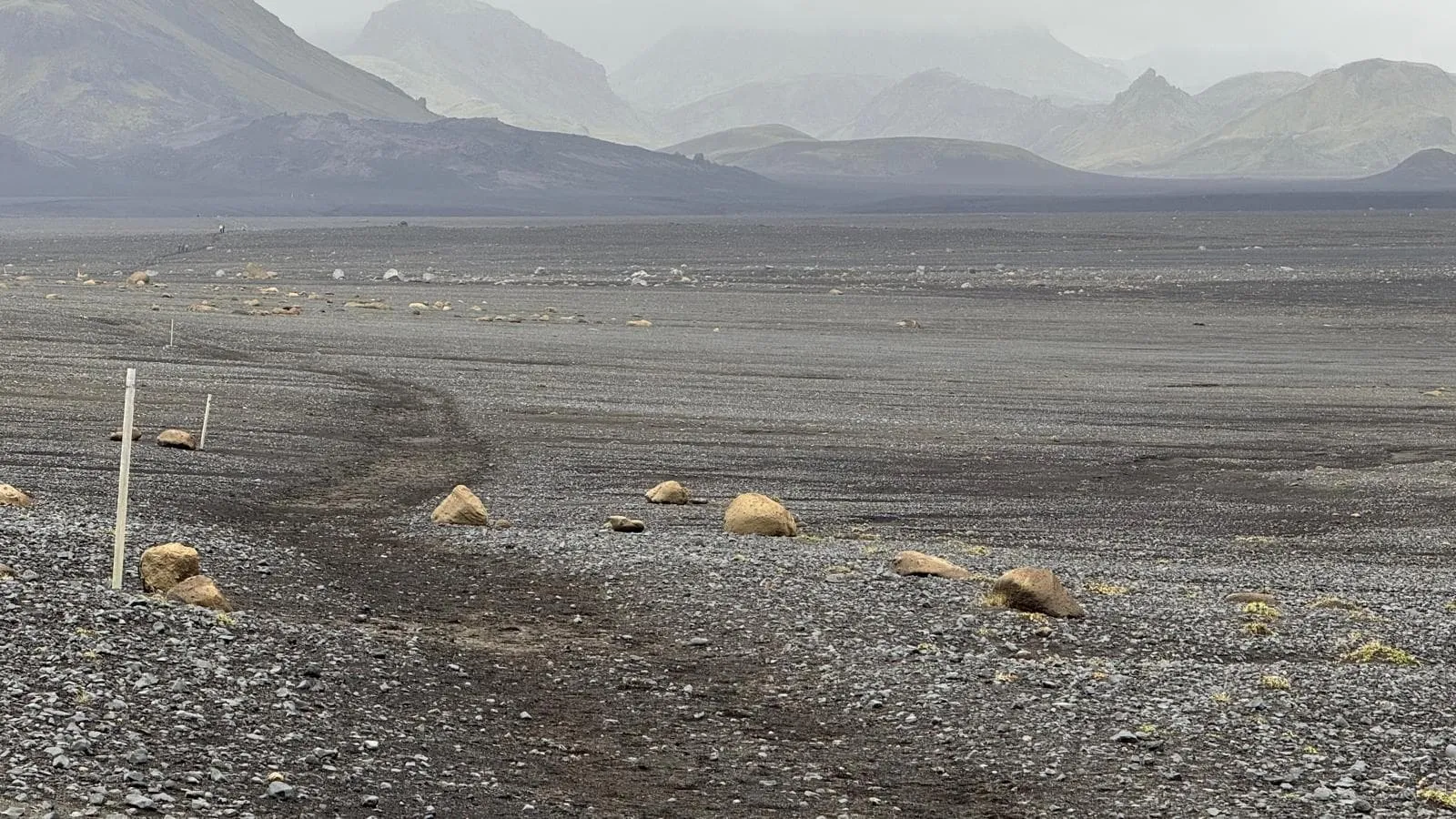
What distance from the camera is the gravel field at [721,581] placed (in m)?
9.16

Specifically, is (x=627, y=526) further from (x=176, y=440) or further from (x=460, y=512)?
(x=176, y=440)

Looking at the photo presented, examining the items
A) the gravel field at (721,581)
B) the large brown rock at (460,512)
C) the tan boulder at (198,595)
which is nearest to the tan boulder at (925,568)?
the gravel field at (721,581)

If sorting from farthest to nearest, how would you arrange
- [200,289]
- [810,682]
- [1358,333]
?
1. [200,289]
2. [1358,333]
3. [810,682]

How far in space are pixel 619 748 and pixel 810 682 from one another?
196 centimetres

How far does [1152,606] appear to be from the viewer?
45.5ft

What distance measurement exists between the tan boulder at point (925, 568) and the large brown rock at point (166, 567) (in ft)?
19.5

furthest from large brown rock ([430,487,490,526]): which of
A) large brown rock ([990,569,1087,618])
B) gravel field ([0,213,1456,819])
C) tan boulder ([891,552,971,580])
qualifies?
large brown rock ([990,569,1087,618])

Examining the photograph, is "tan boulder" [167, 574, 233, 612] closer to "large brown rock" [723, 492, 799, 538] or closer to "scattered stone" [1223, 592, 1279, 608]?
"large brown rock" [723, 492, 799, 538]

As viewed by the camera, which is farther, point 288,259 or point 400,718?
point 288,259

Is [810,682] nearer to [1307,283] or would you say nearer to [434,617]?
[434,617]

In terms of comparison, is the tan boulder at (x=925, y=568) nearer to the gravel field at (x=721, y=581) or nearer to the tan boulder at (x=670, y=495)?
the gravel field at (x=721, y=581)

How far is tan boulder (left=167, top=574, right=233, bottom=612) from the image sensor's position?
11.5 meters

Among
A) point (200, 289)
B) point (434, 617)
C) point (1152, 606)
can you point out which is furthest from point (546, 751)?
point (200, 289)

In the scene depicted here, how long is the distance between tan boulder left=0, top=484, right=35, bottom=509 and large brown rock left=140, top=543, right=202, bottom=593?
13.8 feet
